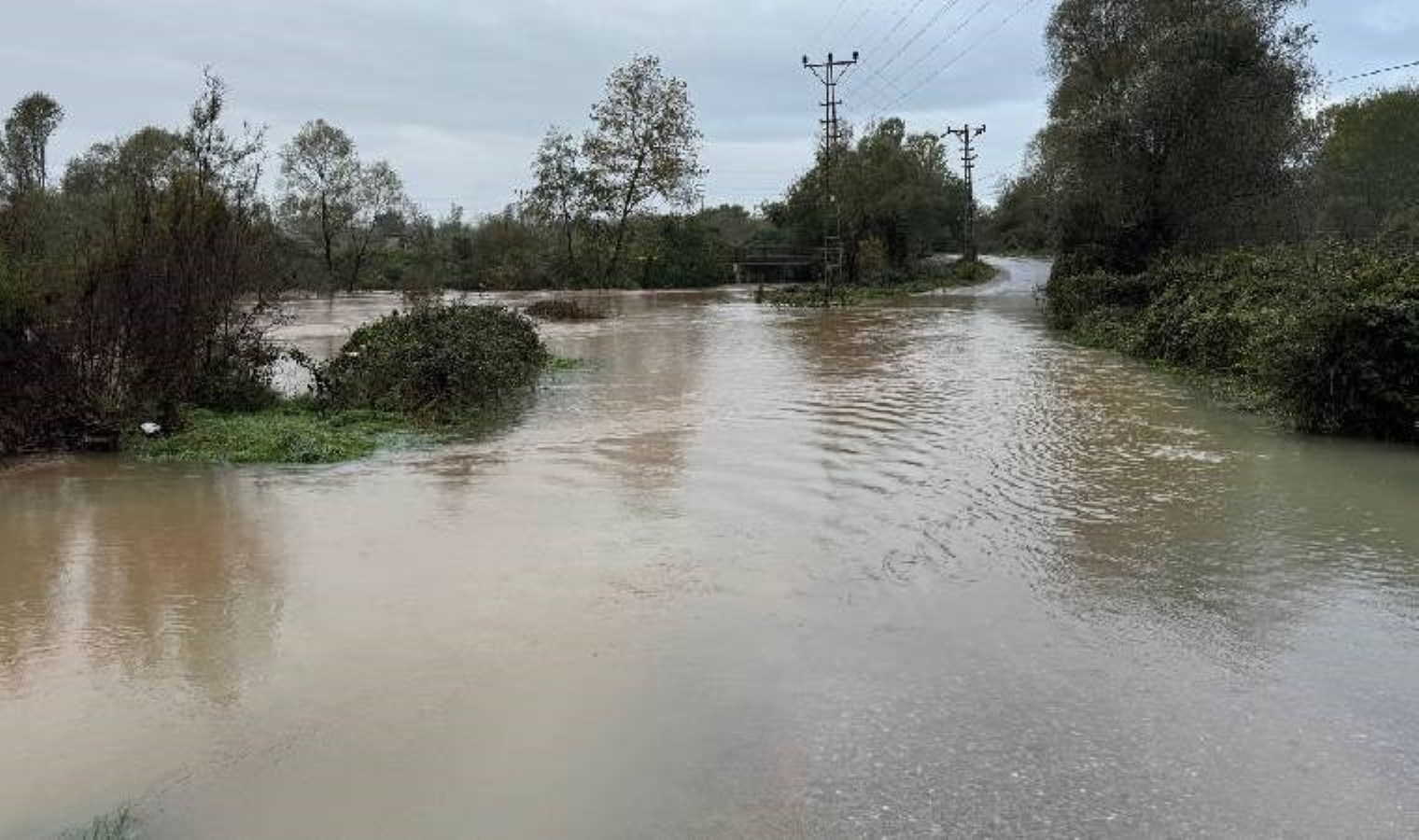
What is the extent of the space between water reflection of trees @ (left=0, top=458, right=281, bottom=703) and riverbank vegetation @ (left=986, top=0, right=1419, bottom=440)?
10789 mm

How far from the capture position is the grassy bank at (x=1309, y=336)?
1127 centimetres

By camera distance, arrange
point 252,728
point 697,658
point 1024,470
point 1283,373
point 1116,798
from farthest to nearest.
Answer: point 1283,373 < point 1024,470 < point 697,658 < point 252,728 < point 1116,798

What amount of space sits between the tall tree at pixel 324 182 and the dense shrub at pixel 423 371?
47.5 m

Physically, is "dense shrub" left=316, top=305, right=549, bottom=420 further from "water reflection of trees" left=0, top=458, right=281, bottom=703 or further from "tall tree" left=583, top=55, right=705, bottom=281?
"tall tree" left=583, top=55, right=705, bottom=281

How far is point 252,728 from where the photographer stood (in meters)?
4.95

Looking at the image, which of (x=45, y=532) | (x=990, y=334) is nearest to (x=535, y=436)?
(x=45, y=532)

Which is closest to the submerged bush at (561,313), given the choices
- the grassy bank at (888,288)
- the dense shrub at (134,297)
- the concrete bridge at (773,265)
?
the grassy bank at (888,288)

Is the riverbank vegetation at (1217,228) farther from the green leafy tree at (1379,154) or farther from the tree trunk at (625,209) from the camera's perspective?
the tree trunk at (625,209)

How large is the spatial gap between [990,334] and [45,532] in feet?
73.0

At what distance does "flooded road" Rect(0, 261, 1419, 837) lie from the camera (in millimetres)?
4309

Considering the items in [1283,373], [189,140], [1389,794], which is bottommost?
[1389,794]

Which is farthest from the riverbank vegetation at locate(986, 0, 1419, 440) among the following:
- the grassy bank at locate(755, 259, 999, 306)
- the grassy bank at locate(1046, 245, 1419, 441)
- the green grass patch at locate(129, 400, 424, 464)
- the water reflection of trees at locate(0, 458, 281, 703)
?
the water reflection of trees at locate(0, 458, 281, 703)

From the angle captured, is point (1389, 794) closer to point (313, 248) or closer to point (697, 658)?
point (697, 658)

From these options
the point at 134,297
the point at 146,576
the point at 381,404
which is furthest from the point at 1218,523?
the point at 134,297
